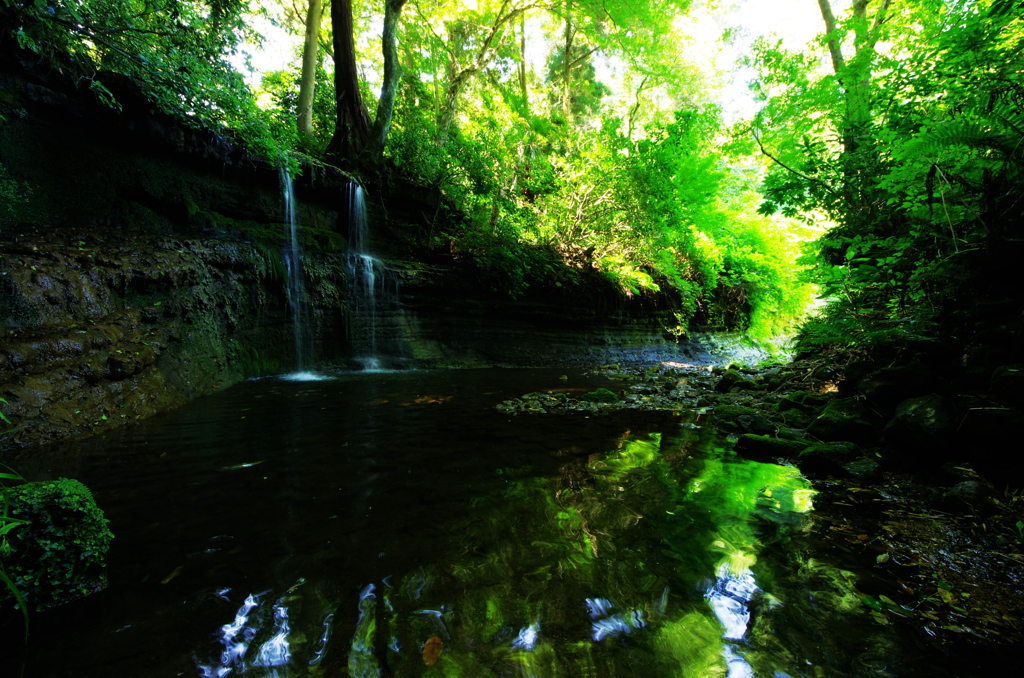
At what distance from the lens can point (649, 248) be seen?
14.8m

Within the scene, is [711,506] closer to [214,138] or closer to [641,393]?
[641,393]

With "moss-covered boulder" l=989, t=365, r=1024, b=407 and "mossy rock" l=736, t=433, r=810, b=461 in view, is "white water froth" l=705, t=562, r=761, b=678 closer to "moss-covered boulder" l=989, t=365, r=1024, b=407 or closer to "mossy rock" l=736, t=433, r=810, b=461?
"mossy rock" l=736, t=433, r=810, b=461

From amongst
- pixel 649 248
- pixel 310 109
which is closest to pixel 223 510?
pixel 310 109

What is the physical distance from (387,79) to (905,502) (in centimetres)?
1339

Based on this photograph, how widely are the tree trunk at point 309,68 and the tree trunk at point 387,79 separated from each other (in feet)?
6.43

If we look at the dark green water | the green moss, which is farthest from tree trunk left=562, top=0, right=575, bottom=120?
the dark green water

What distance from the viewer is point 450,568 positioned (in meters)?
2.23

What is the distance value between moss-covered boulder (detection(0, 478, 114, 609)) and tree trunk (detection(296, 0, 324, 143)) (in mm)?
12530

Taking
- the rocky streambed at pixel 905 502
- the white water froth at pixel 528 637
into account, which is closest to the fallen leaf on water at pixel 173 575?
the white water froth at pixel 528 637

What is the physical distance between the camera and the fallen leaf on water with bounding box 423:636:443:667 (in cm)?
165

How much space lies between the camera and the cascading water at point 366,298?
A: 33.3 feet

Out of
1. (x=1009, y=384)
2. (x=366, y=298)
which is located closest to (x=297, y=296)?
(x=366, y=298)

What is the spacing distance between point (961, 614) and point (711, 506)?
51.2 inches

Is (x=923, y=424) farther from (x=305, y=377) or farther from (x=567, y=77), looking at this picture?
(x=567, y=77)
